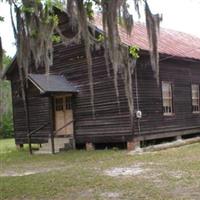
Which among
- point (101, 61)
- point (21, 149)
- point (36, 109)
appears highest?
point (101, 61)

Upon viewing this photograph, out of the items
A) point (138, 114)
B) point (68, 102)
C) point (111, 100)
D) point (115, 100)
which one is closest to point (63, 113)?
point (68, 102)

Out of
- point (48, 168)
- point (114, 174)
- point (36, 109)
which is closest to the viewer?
point (114, 174)

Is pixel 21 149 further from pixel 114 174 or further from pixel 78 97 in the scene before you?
pixel 114 174

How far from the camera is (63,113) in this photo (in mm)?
21359

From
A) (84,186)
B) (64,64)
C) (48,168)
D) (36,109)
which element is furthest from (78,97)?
(84,186)

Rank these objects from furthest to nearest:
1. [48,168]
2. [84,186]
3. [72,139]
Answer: [72,139]
[48,168]
[84,186]

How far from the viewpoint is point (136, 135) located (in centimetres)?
1862

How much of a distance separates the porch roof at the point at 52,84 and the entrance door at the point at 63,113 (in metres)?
0.91

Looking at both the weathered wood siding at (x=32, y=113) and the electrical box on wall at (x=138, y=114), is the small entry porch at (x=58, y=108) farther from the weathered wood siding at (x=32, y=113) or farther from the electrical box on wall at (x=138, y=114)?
the electrical box on wall at (x=138, y=114)

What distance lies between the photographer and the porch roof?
1883cm

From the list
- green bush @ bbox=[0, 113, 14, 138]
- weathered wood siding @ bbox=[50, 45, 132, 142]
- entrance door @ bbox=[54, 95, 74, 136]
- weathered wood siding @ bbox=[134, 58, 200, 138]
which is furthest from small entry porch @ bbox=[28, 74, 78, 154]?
green bush @ bbox=[0, 113, 14, 138]

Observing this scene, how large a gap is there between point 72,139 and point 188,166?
8.83 metres

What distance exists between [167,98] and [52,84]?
201 inches

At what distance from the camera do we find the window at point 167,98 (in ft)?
67.8
